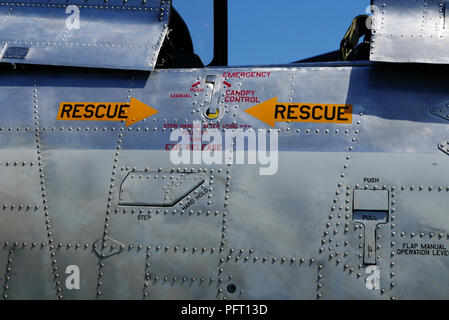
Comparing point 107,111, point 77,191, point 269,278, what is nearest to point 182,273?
point 269,278

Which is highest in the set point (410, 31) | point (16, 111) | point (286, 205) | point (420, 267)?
point (410, 31)

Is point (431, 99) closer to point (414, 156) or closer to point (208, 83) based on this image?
point (414, 156)

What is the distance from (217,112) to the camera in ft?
12.3

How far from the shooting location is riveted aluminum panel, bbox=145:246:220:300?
3.38 meters

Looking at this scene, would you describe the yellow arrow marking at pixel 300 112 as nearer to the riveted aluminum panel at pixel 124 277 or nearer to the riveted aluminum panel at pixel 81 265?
the riveted aluminum panel at pixel 124 277

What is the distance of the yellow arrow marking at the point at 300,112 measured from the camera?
3637 mm

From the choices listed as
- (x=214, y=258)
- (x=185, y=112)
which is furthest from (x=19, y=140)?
(x=214, y=258)

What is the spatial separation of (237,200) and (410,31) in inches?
75.6

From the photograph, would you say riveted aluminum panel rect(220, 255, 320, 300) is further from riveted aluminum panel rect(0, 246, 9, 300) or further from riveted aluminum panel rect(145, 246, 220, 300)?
riveted aluminum panel rect(0, 246, 9, 300)

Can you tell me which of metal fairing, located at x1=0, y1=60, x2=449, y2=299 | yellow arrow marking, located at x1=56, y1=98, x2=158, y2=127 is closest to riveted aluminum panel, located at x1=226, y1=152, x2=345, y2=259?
metal fairing, located at x1=0, y1=60, x2=449, y2=299

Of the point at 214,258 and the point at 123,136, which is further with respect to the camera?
the point at 123,136

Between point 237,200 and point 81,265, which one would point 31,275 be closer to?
point 81,265

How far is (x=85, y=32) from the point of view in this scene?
421 cm

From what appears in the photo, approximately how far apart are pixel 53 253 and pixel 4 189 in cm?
66
